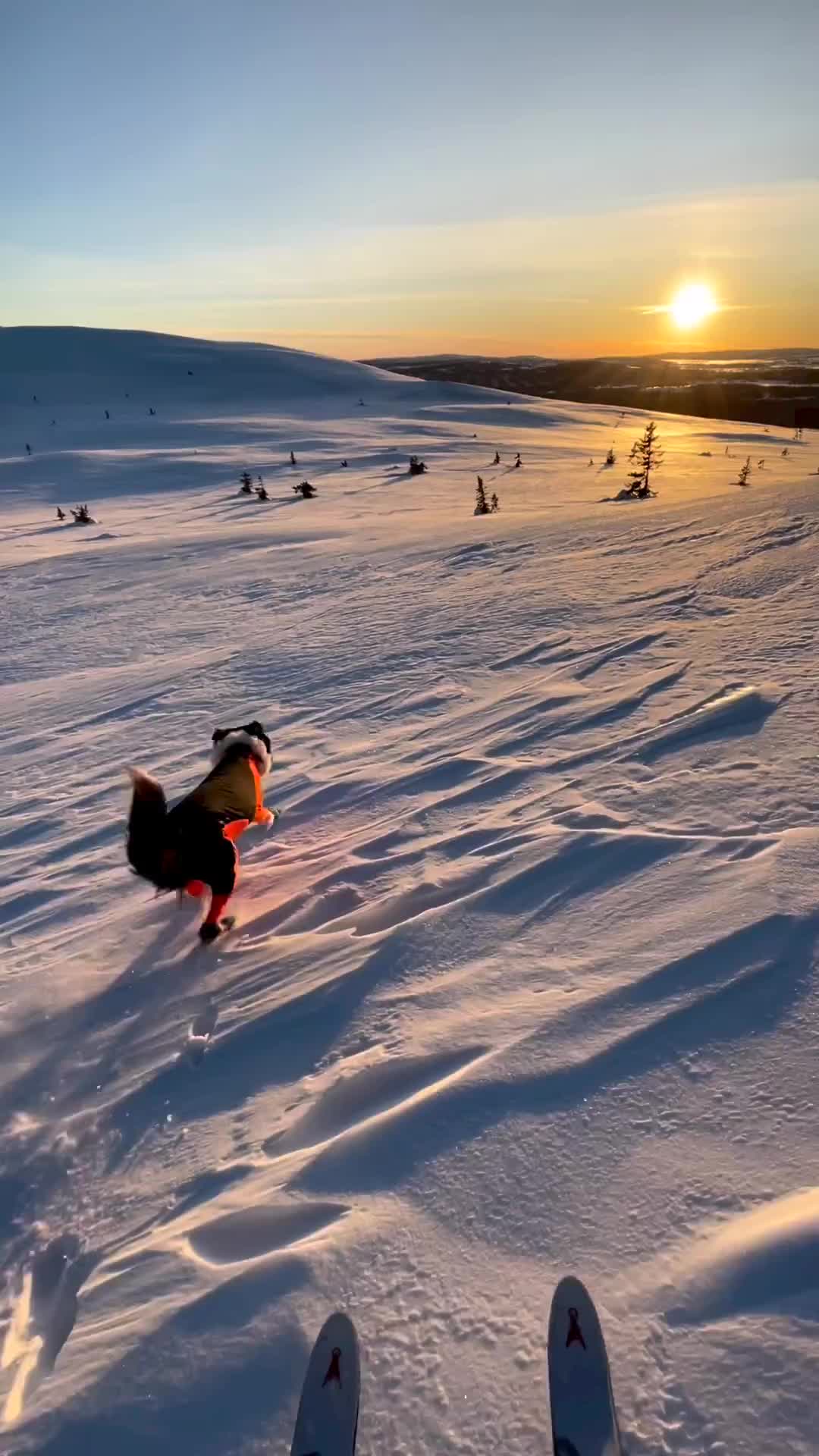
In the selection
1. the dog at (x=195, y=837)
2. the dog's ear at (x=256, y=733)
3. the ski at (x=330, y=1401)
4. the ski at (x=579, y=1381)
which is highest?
the dog's ear at (x=256, y=733)

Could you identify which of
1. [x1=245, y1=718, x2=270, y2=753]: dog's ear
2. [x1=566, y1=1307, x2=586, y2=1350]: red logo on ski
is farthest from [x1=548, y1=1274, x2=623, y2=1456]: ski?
[x1=245, y1=718, x2=270, y2=753]: dog's ear

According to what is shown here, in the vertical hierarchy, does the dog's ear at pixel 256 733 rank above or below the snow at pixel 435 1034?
above

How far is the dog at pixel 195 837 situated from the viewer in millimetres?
2885

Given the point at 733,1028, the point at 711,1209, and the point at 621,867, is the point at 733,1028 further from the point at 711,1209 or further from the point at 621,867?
the point at 621,867

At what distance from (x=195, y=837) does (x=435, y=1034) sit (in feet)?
3.91

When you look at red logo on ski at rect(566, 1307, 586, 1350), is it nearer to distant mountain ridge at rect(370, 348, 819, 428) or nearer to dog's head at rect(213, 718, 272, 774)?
dog's head at rect(213, 718, 272, 774)

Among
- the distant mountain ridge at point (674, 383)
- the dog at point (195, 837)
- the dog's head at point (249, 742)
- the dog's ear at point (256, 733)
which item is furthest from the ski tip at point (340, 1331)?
the distant mountain ridge at point (674, 383)

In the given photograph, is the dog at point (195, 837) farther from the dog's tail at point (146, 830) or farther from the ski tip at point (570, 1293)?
the ski tip at point (570, 1293)

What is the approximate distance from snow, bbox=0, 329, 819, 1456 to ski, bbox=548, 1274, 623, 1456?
0.12ft

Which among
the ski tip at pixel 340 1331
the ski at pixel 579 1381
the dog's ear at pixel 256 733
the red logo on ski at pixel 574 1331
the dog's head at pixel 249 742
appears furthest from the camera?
the dog's ear at pixel 256 733

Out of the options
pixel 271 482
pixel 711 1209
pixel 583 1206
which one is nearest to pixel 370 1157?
pixel 583 1206

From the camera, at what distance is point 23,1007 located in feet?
9.21

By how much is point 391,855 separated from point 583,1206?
1.78 meters

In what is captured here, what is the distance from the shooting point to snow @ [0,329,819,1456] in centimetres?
153
